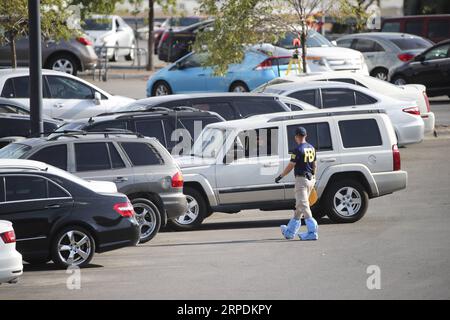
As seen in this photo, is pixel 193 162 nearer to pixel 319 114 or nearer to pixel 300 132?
pixel 319 114

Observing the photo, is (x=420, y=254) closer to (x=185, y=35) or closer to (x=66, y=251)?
(x=66, y=251)

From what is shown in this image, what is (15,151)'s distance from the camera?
625 inches

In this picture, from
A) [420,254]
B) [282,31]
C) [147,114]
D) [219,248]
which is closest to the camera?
[420,254]

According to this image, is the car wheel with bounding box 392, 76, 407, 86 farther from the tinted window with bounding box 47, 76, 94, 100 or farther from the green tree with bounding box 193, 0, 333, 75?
the tinted window with bounding box 47, 76, 94, 100

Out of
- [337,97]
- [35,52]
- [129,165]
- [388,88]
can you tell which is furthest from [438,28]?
[129,165]

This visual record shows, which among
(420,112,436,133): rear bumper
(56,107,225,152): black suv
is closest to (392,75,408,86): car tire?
(420,112,436,133): rear bumper

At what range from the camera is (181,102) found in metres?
21.0

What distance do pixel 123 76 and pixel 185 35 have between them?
3667mm

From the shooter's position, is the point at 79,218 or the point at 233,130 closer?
the point at 79,218

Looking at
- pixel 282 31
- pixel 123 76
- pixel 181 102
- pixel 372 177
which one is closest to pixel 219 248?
pixel 372 177

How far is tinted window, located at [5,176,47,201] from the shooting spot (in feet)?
44.4

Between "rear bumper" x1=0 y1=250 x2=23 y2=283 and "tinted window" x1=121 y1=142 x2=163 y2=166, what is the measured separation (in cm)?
405

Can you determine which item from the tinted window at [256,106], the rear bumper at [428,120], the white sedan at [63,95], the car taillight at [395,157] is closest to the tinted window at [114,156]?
the car taillight at [395,157]

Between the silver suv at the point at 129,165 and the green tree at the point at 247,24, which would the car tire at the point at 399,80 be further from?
the silver suv at the point at 129,165
